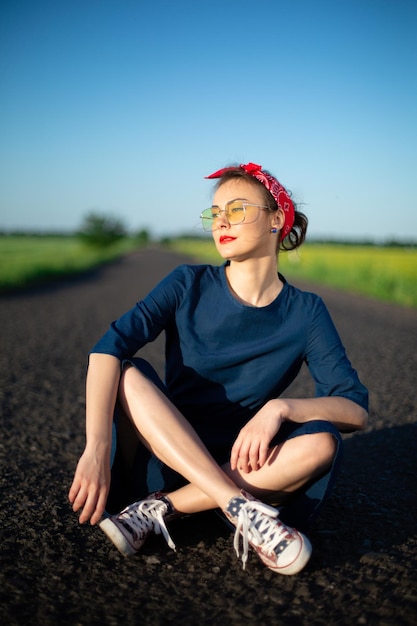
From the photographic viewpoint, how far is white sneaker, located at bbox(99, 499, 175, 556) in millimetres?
1980

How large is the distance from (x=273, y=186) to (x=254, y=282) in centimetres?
40

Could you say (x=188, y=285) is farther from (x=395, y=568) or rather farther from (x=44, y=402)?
(x=44, y=402)

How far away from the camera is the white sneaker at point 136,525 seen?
198cm

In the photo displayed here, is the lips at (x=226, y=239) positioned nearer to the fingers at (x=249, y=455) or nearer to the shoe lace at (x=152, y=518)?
the fingers at (x=249, y=455)

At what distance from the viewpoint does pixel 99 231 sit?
10019 cm

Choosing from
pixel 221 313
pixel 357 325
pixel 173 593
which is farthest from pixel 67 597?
pixel 357 325

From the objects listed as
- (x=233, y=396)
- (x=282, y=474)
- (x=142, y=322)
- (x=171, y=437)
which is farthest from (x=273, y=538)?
(x=142, y=322)

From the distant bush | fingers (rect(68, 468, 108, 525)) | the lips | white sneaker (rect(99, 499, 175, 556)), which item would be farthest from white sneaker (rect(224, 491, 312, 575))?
the distant bush

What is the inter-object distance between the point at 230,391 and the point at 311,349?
0.37 m

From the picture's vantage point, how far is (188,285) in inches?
89.6

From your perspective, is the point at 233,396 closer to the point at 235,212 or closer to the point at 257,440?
the point at 257,440

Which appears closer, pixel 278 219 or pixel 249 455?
pixel 249 455

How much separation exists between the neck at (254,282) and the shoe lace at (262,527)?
824 millimetres

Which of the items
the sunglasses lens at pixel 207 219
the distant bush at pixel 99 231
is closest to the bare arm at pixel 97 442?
the sunglasses lens at pixel 207 219
